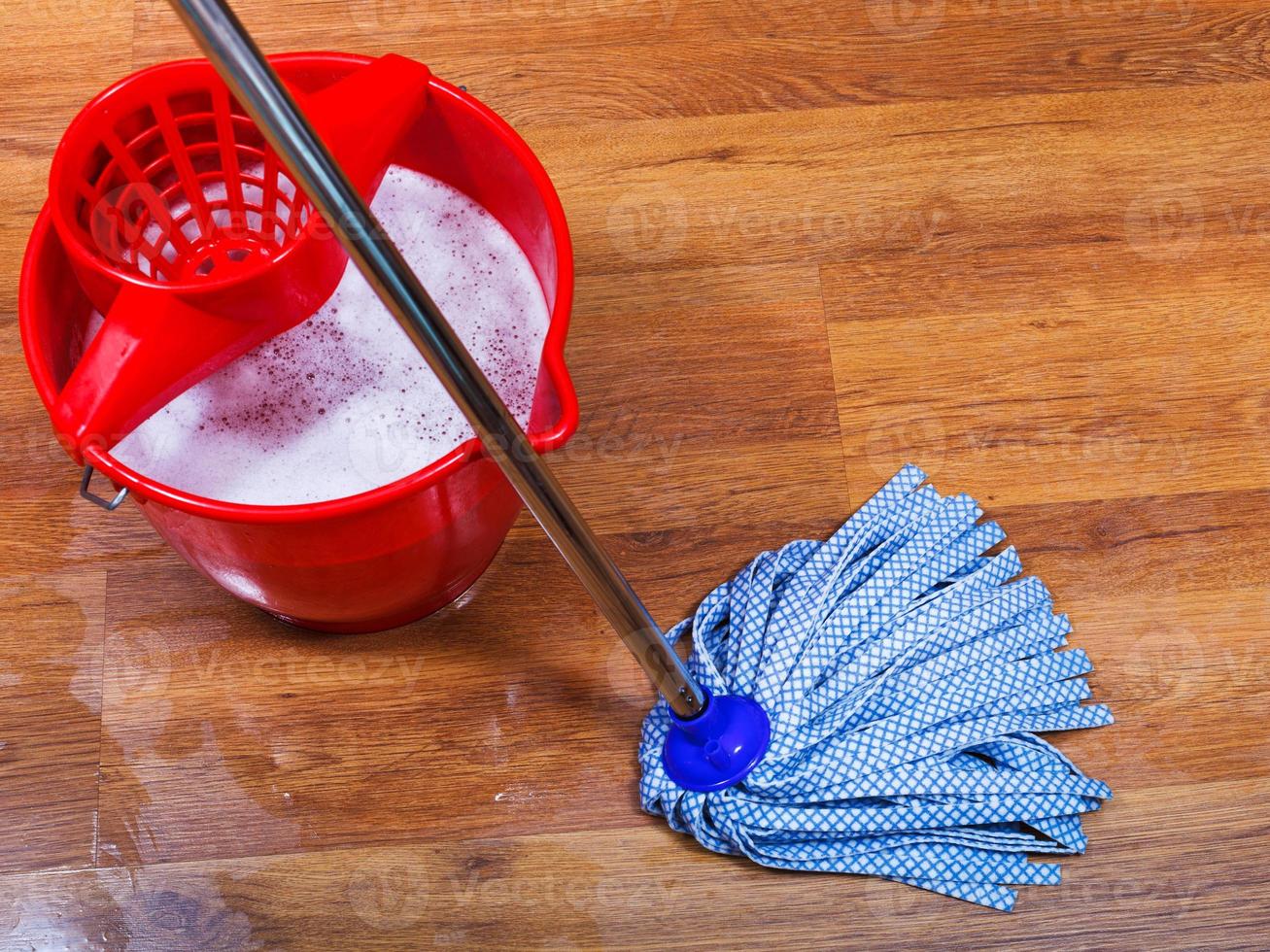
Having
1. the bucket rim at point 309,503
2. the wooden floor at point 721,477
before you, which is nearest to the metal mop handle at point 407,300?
the bucket rim at point 309,503

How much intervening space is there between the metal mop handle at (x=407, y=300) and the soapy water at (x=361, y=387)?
14 cm

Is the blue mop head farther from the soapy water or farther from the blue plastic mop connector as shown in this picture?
the soapy water

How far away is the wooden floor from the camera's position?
0.88m

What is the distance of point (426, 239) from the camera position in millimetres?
834

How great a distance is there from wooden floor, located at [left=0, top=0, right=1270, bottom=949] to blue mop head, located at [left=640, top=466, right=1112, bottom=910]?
0.10 feet

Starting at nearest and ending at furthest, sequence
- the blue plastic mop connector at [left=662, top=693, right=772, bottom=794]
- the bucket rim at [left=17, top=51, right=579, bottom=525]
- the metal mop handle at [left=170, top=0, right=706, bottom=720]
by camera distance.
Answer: the metal mop handle at [left=170, top=0, right=706, bottom=720]
the bucket rim at [left=17, top=51, right=579, bottom=525]
the blue plastic mop connector at [left=662, top=693, right=772, bottom=794]

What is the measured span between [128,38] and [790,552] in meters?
0.71

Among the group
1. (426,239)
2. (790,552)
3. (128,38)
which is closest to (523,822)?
(790,552)

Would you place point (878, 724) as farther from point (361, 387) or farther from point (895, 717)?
point (361, 387)

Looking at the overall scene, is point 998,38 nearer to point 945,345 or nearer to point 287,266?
point 945,345

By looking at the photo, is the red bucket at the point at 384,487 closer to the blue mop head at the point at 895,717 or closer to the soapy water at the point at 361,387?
the soapy water at the point at 361,387

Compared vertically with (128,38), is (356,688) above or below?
below

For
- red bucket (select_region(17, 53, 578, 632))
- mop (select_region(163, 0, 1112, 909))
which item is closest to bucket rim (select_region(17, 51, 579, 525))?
red bucket (select_region(17, 53, 578, 632))

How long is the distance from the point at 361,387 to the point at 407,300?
308mm
